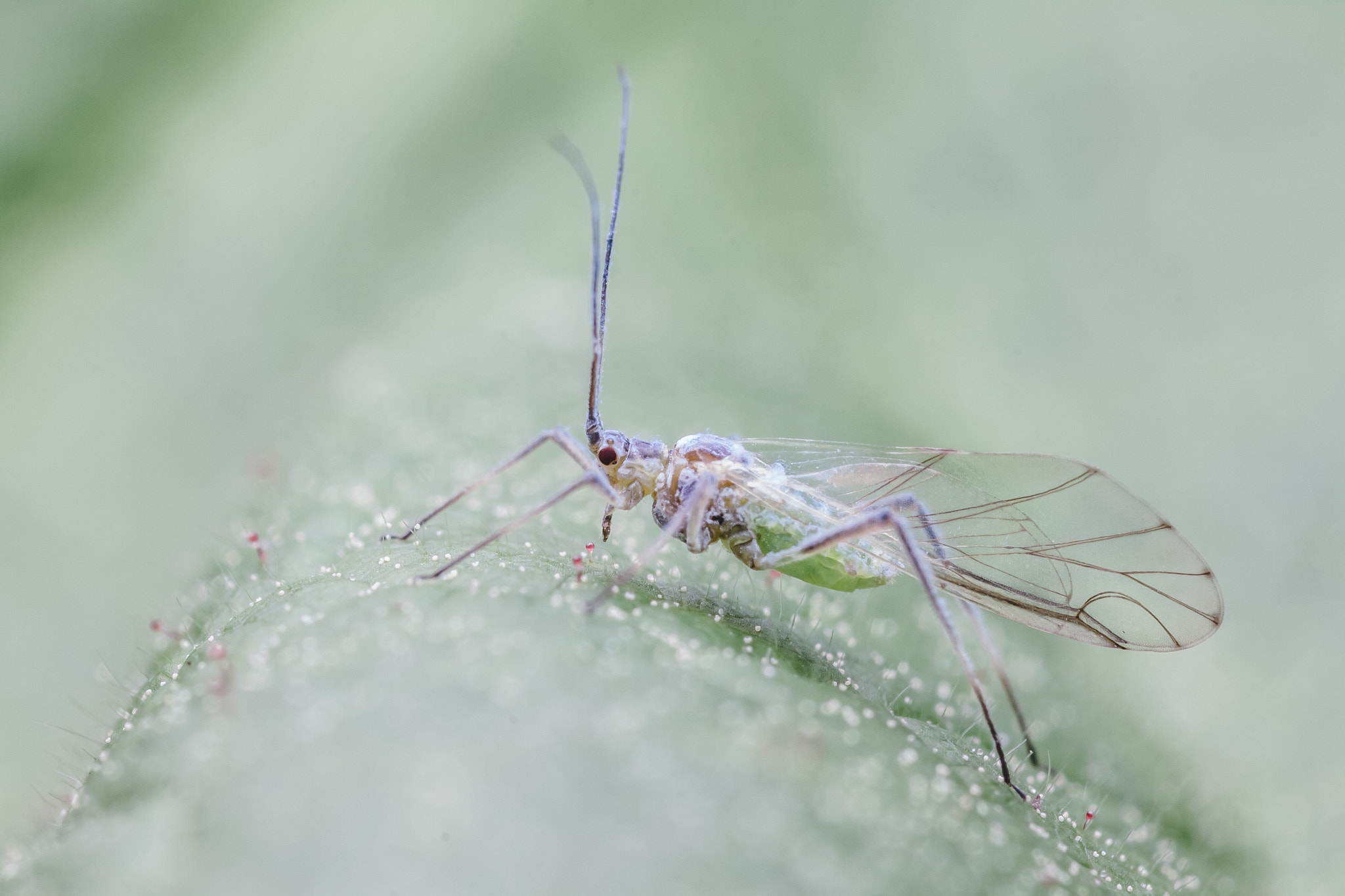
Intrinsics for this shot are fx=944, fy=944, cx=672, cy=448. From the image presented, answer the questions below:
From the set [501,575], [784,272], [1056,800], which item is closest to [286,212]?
[784,272]

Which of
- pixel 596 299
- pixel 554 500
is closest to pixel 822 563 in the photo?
pixel 554 500

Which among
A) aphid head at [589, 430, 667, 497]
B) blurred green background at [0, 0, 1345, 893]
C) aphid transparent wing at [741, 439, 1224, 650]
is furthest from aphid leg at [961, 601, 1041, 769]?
aphid head at [589, 430, 667, 497]

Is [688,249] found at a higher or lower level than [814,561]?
higher

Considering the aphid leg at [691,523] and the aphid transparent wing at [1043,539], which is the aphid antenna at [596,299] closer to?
the aphid leg at [691,523]

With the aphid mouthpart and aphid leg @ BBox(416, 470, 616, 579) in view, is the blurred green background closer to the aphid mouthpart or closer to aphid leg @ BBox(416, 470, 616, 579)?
the aphid mouthpart

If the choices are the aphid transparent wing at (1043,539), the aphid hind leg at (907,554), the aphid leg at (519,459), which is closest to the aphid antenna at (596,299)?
the aphid leg at (519,459)

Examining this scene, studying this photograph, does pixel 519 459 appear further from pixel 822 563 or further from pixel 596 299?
pixel 822 563

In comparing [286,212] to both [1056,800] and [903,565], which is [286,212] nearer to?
[903,565]
